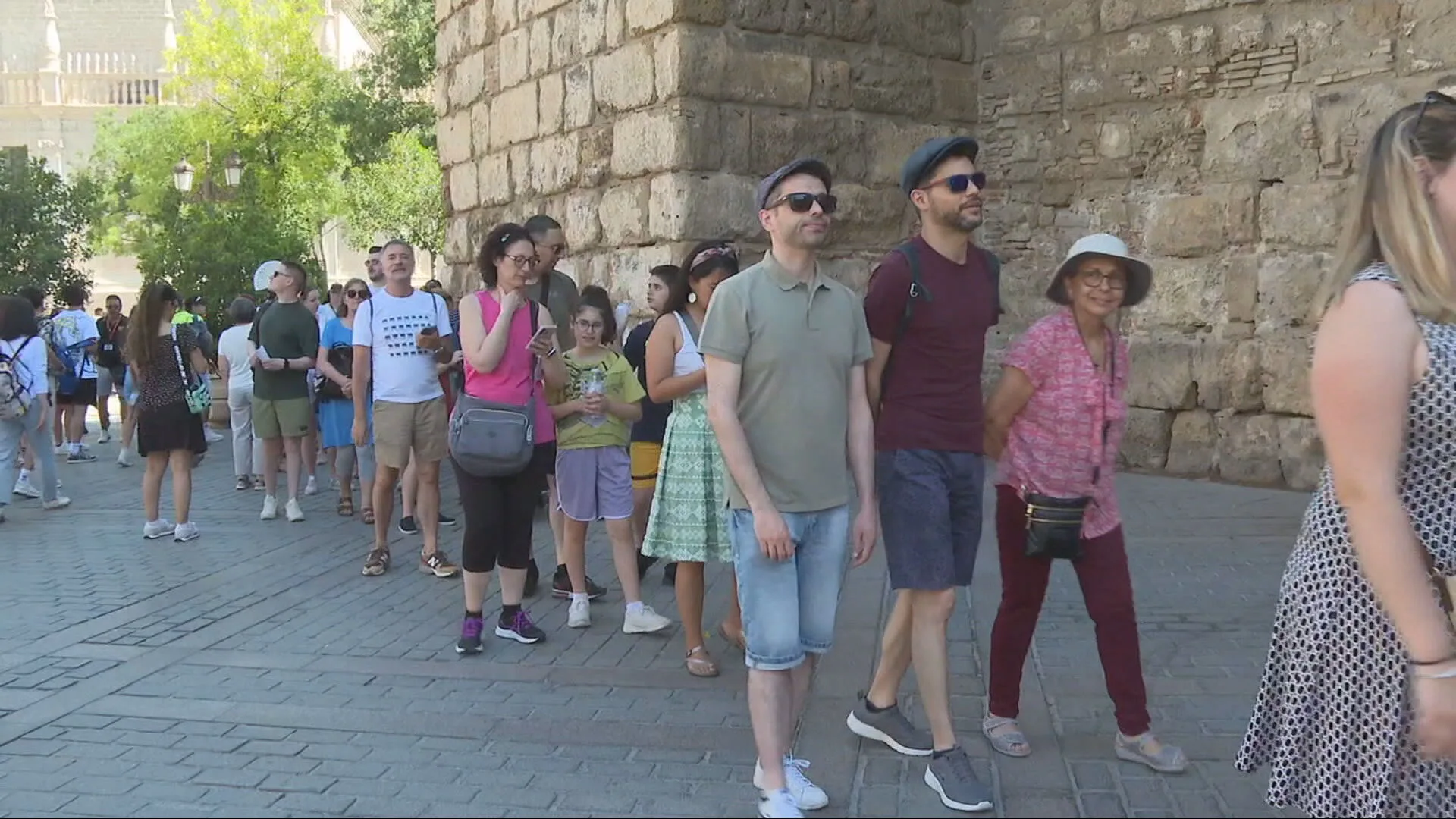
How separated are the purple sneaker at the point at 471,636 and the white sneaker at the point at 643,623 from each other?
0.69 m

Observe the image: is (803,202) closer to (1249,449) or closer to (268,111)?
(1249,449)

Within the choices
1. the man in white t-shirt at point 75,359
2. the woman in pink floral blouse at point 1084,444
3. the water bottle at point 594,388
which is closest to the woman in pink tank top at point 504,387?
the water bottle at point 594,388

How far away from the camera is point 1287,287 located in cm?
869

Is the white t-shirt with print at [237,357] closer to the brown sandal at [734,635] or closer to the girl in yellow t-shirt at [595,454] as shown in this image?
the girl in yellow t-shirt at [595,454]

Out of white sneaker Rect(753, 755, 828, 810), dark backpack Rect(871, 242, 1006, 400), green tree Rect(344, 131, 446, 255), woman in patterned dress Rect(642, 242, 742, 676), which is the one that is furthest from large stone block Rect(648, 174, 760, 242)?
green tree Rect(344, 131, 446, 255)

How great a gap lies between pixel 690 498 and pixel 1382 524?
3442 millimetres

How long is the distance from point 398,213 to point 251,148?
5476 millimetres

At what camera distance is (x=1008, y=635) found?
14.3ft

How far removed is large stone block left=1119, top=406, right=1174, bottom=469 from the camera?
9.43m

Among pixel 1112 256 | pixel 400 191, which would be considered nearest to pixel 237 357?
pixel 1112 256

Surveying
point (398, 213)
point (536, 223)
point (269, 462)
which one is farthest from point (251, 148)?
point (536, 223)

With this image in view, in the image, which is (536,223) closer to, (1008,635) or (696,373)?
(696,373)

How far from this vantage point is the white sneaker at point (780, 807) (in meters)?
3.65

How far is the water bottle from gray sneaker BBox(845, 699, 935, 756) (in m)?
2.24
